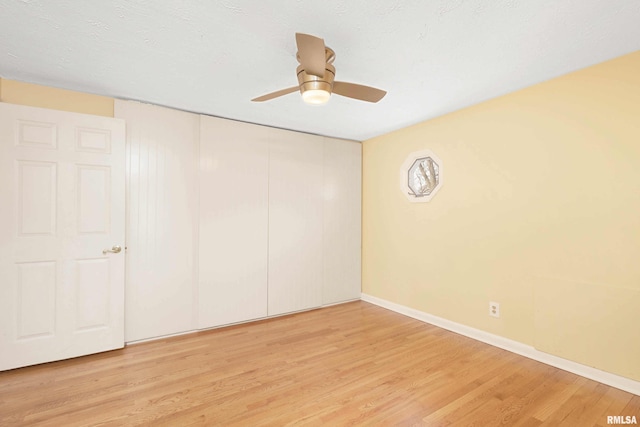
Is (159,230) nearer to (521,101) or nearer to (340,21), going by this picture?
(340,21)

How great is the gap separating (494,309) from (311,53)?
2.79 meters

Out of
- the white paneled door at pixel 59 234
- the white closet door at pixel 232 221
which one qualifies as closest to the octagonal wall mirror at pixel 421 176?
the white closet door at pixel 232 221

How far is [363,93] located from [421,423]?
217cm

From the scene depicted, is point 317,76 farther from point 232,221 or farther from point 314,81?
point 232,221

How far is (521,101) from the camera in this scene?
258 centimetres

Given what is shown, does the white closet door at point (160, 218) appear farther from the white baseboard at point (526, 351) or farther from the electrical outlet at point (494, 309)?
the electrical outlet at point (494, 309)

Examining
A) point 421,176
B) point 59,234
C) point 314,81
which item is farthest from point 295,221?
point 59,234

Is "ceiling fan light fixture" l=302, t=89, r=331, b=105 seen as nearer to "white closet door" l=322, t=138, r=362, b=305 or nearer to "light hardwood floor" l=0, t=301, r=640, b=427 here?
"light hardwood floor" l=0, t=301, r=640, b=427

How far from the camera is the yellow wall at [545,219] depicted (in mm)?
2045

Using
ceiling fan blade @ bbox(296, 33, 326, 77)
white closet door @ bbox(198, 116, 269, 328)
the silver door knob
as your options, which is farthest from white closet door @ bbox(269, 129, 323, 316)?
ceiling fan blade @ bbox(296, 33, 326, 77)

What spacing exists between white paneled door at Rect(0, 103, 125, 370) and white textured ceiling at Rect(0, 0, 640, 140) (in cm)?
48

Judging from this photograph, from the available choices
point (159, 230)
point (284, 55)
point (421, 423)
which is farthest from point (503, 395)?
point (159, 230)

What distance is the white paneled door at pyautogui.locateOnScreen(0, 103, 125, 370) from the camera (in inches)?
90.1

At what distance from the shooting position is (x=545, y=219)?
7.94ft
